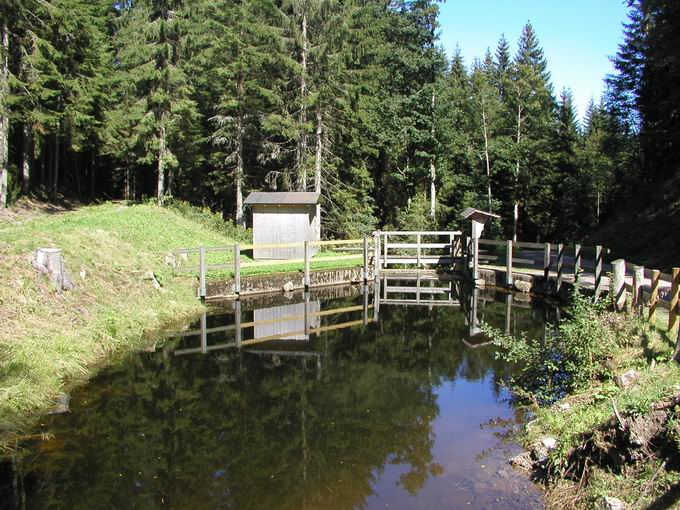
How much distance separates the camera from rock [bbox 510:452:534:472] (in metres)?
6.23

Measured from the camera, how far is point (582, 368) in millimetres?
7789

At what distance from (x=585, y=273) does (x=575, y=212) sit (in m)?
18.6

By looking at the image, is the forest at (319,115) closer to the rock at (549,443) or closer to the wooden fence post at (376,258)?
the wooden fence post at (376,258)

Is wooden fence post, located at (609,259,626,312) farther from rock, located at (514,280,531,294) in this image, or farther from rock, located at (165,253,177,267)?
rock, located at (165,253,177,267)

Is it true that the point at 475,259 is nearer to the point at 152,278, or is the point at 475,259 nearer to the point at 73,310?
the point at 152,278

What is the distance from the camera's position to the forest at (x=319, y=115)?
24438 mm

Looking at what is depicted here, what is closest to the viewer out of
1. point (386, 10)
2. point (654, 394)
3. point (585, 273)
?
point (654, 394)

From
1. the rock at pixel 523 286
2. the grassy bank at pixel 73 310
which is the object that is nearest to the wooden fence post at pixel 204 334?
the grassy bank at pixel 73 310

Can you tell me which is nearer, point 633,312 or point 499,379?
point 633,312

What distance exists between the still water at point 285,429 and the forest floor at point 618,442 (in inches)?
15.9

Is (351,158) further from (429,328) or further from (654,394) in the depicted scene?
(654,394)

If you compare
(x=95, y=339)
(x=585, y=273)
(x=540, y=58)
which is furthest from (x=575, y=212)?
(x=95, y=339)

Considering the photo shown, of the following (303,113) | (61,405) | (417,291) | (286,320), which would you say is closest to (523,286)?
(417,291)

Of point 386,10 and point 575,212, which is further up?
point 386,10
